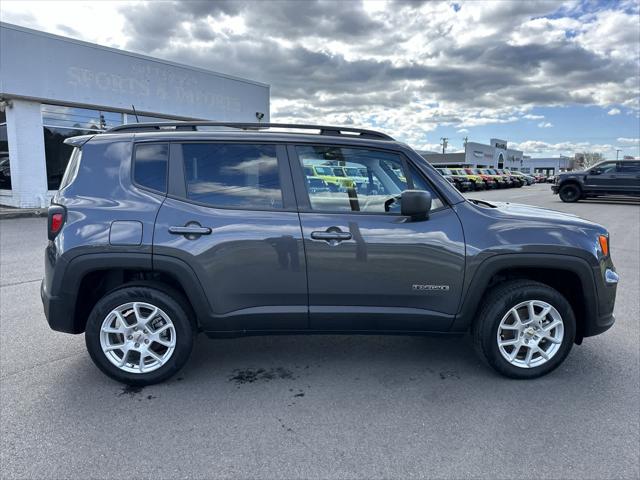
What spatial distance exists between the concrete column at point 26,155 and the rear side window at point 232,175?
14.4 meters

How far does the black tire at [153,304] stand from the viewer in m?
3.17

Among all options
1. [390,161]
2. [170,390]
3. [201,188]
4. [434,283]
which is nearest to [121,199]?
[201,188]

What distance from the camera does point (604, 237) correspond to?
11.3ft

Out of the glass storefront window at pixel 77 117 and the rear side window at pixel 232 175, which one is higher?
the glass storefront window at pixel 77 117

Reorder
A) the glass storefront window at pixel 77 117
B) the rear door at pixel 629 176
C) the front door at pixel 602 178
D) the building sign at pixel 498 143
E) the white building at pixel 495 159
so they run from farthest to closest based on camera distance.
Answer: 1. the building sign at pixel 498 143
2. the white building at pixel 495 159
3. the front door at pixel 602 178
4. the rear door at pixel 629 176
5. the glass storefront window at pixel 77 117

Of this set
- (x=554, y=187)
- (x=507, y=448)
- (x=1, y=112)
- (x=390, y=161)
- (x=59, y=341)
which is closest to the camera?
(x=507, y=448)

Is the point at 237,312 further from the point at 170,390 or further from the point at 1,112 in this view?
the point at 1,112

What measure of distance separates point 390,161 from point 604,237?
5.85 ft

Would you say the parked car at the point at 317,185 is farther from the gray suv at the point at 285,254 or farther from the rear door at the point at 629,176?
the rear door at the point at 629,176

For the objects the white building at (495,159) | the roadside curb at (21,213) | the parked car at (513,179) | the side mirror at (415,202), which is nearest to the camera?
the side mirror at (415,202)

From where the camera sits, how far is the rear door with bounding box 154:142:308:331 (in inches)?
123

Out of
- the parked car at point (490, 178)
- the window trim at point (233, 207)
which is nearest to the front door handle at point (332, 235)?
the window trim at point (233, 207)

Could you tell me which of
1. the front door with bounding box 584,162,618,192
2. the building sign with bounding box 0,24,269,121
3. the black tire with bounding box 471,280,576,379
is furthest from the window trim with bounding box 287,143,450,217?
the front door with bounding box 584,162,618,192

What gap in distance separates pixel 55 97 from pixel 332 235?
1525cm
